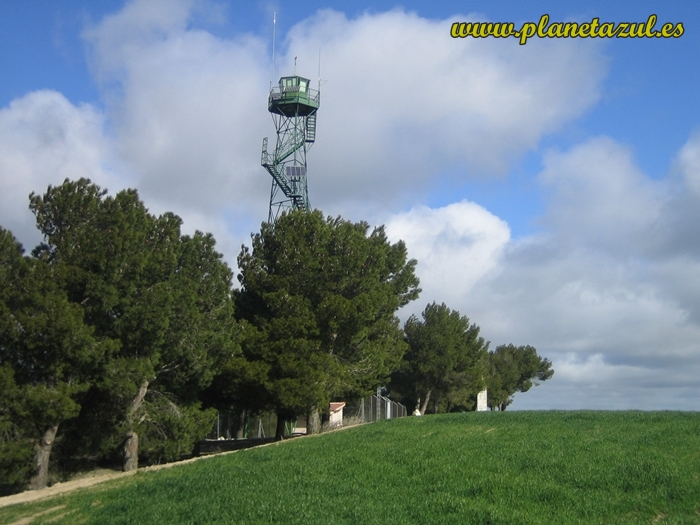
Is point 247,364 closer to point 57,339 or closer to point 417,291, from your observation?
point 57,339

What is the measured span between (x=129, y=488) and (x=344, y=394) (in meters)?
20.8

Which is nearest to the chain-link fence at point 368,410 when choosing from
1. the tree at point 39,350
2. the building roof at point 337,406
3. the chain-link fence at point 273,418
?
the chain-link fence at point 273,418

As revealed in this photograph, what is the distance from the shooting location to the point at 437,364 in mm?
55625

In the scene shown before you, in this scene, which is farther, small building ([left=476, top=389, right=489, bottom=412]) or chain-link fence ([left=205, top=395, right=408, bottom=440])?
small building ([left=476, top=389, right=489, bottom=412])

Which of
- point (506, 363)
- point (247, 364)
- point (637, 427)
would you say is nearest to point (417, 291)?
point (247, 364)

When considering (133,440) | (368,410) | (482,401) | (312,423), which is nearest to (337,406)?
(368,410)

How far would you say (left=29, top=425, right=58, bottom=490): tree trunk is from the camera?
23.9 meters

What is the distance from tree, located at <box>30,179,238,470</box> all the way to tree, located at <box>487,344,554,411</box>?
2002 inches

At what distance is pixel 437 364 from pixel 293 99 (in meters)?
21.8

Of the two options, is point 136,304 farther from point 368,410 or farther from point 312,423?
point 368,410

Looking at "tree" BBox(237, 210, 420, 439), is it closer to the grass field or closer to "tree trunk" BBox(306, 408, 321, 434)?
"tree trunk" BBox(306, 408, 321, 434)

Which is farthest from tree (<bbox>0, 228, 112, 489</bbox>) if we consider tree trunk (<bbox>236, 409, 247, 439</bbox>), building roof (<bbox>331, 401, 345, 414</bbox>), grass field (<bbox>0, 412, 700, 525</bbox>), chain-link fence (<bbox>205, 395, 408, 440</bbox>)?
building roof (<bbox>331, 401, 345, 414</bbox>)

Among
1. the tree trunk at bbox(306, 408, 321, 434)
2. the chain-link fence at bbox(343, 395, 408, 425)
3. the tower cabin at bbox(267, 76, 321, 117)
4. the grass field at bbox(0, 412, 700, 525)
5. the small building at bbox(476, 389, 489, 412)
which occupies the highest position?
the tower cabin at bbox(267, 76, 321, 117)

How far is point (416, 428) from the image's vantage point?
26172 mm
